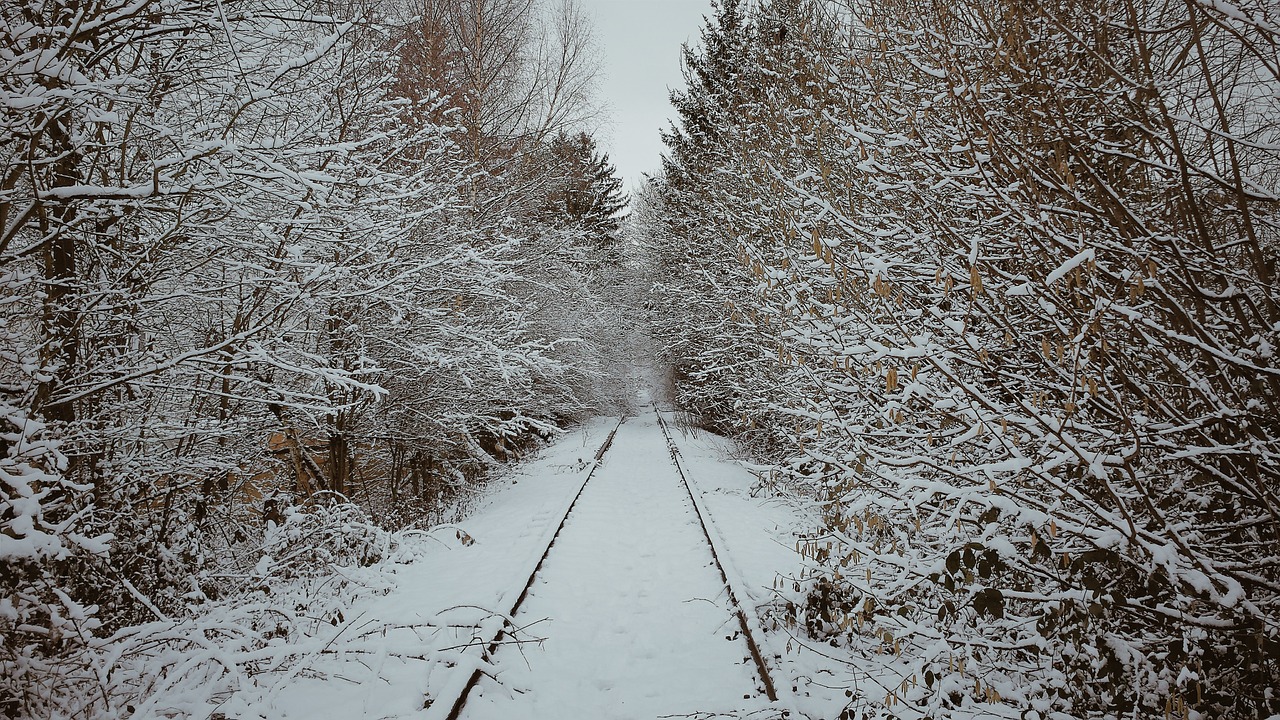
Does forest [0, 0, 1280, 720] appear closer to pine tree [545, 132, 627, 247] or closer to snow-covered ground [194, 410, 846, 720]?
snow-covered ground [194, 410, 846, 720]

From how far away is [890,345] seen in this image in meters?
3.54

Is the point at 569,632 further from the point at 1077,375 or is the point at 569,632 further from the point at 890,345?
the point at 1077,375

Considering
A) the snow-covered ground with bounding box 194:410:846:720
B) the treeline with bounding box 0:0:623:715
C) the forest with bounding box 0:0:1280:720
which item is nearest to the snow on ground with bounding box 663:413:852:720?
the snow-covered ground with bounding box 194:410:846:720

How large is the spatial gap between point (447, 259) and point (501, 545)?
3813mm

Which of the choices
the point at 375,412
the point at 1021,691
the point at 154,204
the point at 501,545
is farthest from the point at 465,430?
the point at 1021,691

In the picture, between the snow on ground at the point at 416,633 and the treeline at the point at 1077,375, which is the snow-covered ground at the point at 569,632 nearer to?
the snow on ground at the point at 416,633

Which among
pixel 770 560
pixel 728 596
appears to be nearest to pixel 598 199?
pixel 770 560

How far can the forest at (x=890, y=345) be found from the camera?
8.41 ft

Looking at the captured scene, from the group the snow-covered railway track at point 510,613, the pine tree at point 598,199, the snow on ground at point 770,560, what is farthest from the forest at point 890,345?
the pine tree at point 598,199

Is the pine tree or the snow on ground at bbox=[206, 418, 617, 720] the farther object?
the pine tree

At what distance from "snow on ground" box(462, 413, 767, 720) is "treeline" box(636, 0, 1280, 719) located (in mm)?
900

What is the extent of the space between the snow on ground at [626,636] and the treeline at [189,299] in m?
2.49

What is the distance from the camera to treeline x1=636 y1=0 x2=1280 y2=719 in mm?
2436

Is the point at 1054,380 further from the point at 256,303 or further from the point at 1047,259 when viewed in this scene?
the point at 256,303
